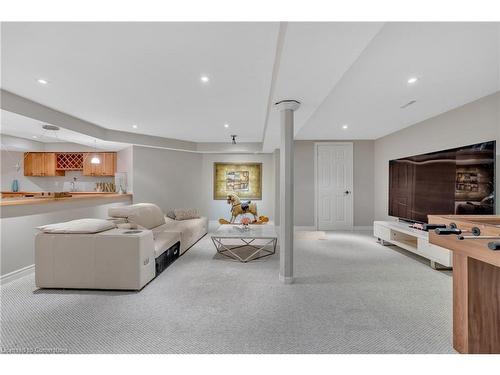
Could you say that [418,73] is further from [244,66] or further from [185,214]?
[185,214]

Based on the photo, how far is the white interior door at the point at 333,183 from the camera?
6254mm

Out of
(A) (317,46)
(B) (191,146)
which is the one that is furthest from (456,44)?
(B) (191,146)

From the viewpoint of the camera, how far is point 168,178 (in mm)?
6059

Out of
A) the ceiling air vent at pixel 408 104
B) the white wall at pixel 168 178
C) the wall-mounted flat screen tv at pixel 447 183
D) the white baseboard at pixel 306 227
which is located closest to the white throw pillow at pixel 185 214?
the white wall at pixel 168 178

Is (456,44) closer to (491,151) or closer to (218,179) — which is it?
(491,151)

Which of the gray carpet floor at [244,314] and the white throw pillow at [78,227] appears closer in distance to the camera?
the gray carpet floor at [244,314]

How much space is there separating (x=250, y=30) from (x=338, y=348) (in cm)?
238

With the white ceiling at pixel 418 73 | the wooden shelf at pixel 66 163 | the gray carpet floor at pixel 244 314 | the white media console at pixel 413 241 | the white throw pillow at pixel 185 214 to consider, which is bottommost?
the gray carpet floor at pixel 244 314

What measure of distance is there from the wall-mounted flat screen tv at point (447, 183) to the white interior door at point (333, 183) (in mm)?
1501

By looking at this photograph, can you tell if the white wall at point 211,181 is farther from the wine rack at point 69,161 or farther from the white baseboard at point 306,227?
the wine rack at point 69,161

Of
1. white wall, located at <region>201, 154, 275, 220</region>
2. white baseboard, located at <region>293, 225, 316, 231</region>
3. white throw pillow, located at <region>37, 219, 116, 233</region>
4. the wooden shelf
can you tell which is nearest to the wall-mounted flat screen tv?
white baseboard, located at <region>293, 225, 316, 231</region>

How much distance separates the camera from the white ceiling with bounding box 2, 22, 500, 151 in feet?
5.63

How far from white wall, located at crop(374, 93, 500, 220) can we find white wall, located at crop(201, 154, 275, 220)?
9.42 feet

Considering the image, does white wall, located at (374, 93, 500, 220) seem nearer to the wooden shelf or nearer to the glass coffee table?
the glass coffee table
